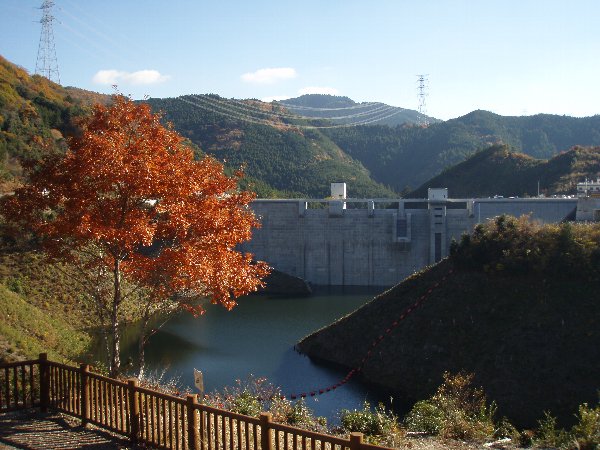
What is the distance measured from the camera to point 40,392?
8766mm

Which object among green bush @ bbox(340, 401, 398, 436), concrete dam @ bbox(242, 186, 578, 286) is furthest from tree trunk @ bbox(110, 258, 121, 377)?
concrete dam @ bbox(242, 186, 578, 286)

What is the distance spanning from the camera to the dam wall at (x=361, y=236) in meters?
39.6

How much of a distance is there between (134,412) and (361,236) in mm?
33895

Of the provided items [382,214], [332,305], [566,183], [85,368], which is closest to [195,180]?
[85,368]

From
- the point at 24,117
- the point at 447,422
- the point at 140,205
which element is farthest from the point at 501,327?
the point at 24,117

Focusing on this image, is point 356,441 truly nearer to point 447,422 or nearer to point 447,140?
point 447,422

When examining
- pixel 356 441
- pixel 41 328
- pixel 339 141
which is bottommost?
pixel 41 328

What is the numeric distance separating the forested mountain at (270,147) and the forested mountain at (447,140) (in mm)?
5322

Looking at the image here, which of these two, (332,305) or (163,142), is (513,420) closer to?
(163,142)

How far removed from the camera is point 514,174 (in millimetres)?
63344

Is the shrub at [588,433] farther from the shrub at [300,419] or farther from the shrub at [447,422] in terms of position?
the shrub at [300,419]

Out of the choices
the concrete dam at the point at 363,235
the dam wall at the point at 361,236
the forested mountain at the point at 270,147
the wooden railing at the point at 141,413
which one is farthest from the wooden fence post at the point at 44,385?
the forested mountain at the point at 270,147

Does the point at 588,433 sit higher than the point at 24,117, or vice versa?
the point at 24,117

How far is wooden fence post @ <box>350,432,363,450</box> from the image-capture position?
5604 mm
